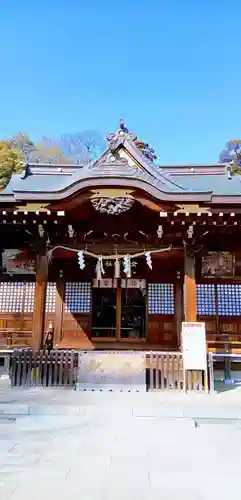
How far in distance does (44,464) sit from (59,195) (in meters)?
5.59

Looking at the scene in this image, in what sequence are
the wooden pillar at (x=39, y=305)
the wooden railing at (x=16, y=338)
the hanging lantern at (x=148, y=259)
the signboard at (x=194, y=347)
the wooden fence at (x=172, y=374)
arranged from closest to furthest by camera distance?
the signboard at (x=194, y=347), the wooden fence at (x=172, y=374), the wooden pillar at (x=39, y=305), the hanging lantern at (x=148, y=259), the wooden railing at (x=16, y=338)

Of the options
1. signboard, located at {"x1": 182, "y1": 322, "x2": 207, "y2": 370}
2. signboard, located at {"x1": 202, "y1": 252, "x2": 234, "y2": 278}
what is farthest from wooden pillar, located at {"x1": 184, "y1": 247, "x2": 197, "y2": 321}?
signboard, located at {"x1": 202, "y1": 252, "x2": 234, "y2": 278}

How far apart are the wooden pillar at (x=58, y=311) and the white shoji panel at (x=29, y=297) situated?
77 centimetres

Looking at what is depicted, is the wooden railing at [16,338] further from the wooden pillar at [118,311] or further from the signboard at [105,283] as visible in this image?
the wooden pillar at [118,311]

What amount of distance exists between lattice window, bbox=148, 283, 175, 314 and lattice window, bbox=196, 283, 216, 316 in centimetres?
84

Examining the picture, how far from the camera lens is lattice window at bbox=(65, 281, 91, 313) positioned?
36.6 feet

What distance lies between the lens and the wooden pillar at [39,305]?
28.2ft

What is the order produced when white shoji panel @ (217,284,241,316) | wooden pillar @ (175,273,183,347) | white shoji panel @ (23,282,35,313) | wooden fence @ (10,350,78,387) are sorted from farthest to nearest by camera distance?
white shoji panel @ (23,282,35,313)
wooden pillar @ (175,273,183,347)
white shoji panel @ (217,284,241,316)
wooden fence @ (10,350,78,387)

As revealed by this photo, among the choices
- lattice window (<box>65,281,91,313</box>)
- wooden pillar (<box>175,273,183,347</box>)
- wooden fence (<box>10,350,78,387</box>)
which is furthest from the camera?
lattice window (<box>65,281,91,313</box>)

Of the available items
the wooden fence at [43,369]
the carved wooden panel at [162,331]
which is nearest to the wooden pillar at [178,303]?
the carved wooden panel at [162,331]

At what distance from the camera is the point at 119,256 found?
9.20m

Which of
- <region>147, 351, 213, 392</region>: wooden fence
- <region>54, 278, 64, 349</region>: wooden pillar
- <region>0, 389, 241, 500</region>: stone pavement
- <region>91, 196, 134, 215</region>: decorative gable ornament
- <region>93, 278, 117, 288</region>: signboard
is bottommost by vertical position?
<region>0, 389, 241, 500</region>: stone pavement

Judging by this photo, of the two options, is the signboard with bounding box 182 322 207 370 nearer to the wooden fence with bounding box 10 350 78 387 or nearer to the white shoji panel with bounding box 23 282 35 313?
the wooden fence with bounding box 10 350 78 387

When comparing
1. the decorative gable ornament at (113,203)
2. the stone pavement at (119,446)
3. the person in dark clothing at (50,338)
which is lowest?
the stone pavement at (119,446)
